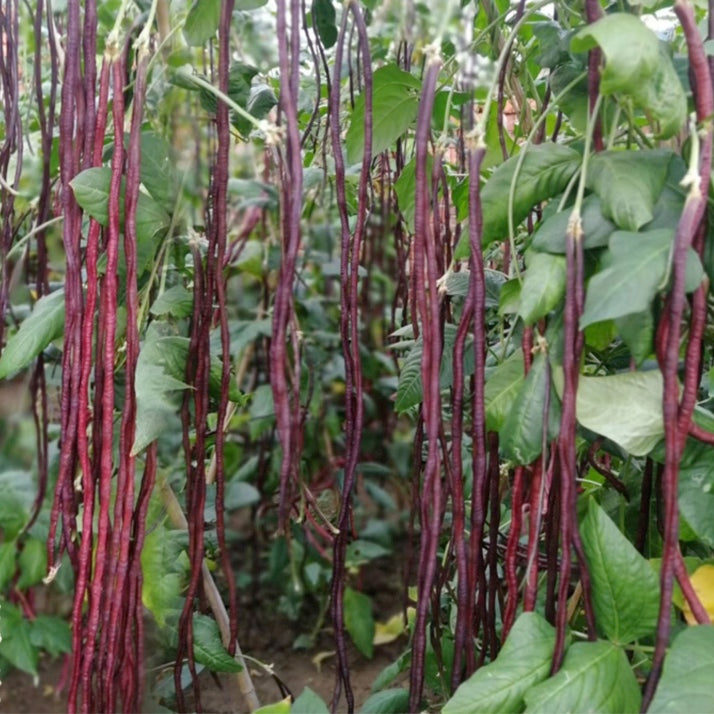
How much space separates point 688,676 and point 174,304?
1.65ft

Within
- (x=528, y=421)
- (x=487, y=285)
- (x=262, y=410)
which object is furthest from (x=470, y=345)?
(x=262, y=410)

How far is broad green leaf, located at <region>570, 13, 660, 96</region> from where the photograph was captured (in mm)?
476

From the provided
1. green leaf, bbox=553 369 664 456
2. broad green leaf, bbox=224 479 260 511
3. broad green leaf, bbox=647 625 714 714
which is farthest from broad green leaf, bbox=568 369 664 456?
broad green leaf, bbox=224 479 260 511

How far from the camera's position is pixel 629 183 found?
55cm

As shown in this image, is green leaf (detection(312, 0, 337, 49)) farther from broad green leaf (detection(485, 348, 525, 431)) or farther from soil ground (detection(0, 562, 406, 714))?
soil ground (detection(0, 562, 406, 714))

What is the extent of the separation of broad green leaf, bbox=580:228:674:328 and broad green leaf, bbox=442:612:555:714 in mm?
213

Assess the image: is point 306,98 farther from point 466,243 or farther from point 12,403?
point 12,403

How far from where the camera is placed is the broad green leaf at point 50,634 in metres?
1.58

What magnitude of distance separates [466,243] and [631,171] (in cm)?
14

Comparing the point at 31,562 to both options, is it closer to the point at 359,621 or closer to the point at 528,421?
the point at 359,621

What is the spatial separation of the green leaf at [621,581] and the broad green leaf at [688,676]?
51mm

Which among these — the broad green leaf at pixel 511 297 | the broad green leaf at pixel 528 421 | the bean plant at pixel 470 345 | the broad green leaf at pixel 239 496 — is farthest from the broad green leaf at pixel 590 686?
the broad green leaf at pixel 239 496

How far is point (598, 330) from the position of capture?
2.11ft

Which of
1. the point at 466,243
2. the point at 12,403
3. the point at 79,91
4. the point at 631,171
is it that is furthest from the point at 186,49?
the point at 12,403
